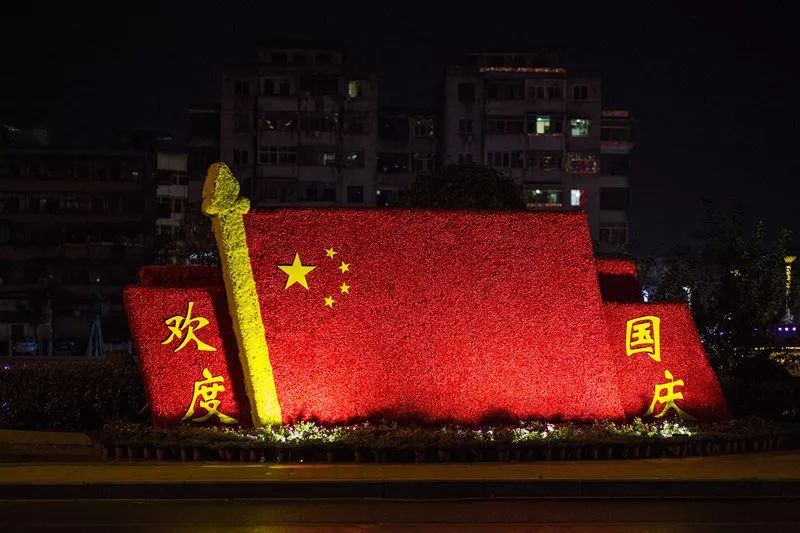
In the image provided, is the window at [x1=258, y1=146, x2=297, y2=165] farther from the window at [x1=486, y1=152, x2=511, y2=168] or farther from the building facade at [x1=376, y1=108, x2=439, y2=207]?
the window at [x1=486, y1=152, x2=511, y2=168]

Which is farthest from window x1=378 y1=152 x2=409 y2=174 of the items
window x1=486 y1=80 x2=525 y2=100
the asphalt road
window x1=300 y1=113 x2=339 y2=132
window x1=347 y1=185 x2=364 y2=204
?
the asphalt road

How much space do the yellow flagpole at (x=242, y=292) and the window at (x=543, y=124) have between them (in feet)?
128

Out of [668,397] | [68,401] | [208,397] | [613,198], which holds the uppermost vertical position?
[613,198]

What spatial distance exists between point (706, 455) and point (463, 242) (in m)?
4.03

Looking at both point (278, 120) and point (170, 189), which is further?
point (170, 189)

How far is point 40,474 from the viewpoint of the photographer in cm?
1120

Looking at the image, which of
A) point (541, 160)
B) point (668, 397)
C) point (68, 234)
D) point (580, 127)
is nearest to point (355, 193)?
point (541, 160)

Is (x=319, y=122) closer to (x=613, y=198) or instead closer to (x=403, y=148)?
(x=403, y=148)

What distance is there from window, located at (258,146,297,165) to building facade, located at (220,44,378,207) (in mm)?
47

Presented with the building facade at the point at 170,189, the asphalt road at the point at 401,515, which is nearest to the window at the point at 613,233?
the building facade at the point at 170,189

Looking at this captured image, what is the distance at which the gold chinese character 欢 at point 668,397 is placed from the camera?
14.2 metres

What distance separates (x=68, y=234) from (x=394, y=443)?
40.5m

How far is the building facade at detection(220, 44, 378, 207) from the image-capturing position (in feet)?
164

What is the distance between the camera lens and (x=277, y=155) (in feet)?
164
